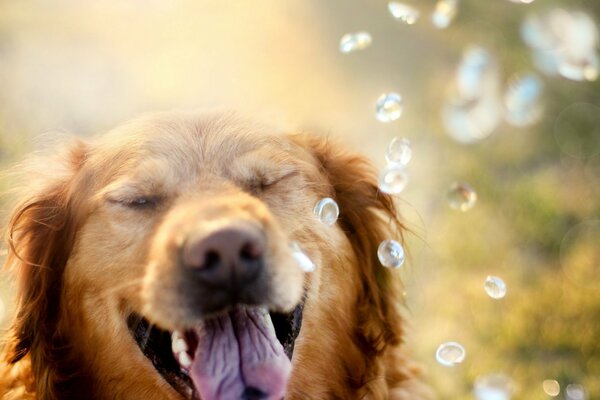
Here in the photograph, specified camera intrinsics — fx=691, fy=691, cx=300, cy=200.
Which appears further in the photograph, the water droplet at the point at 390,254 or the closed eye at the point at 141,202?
the water droplet at the point at 390,254

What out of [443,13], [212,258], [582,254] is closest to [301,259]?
[212,258]

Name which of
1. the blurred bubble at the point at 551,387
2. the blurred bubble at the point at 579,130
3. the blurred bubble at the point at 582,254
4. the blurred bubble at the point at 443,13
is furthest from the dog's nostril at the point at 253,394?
the blurred bubble at the point at 579,130

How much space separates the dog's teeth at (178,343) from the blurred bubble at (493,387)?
6.34ft

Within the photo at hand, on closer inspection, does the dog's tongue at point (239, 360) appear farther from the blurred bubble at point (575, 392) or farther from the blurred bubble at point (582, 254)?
the blurred bubble at point (582, 254)

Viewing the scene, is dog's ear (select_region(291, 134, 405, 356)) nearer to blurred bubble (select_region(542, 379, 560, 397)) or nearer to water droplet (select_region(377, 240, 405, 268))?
water droplet (select_region(377, 240, 405, 268))

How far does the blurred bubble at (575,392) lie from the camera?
3.69m

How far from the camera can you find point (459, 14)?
5684 mm

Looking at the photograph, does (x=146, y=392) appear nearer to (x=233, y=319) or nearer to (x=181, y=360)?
(x=181, y=360)

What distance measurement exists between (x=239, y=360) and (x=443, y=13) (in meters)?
3.24

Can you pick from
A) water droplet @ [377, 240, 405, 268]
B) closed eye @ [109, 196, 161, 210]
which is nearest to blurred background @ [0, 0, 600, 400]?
water droplet @ [377, 240, 405, 268]

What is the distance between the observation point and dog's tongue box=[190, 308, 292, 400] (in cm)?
221

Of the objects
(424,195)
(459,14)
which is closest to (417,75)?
(459,14)

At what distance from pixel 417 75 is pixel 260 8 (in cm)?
135

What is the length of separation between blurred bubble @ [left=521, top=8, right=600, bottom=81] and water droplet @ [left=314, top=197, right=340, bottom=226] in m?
1.41
